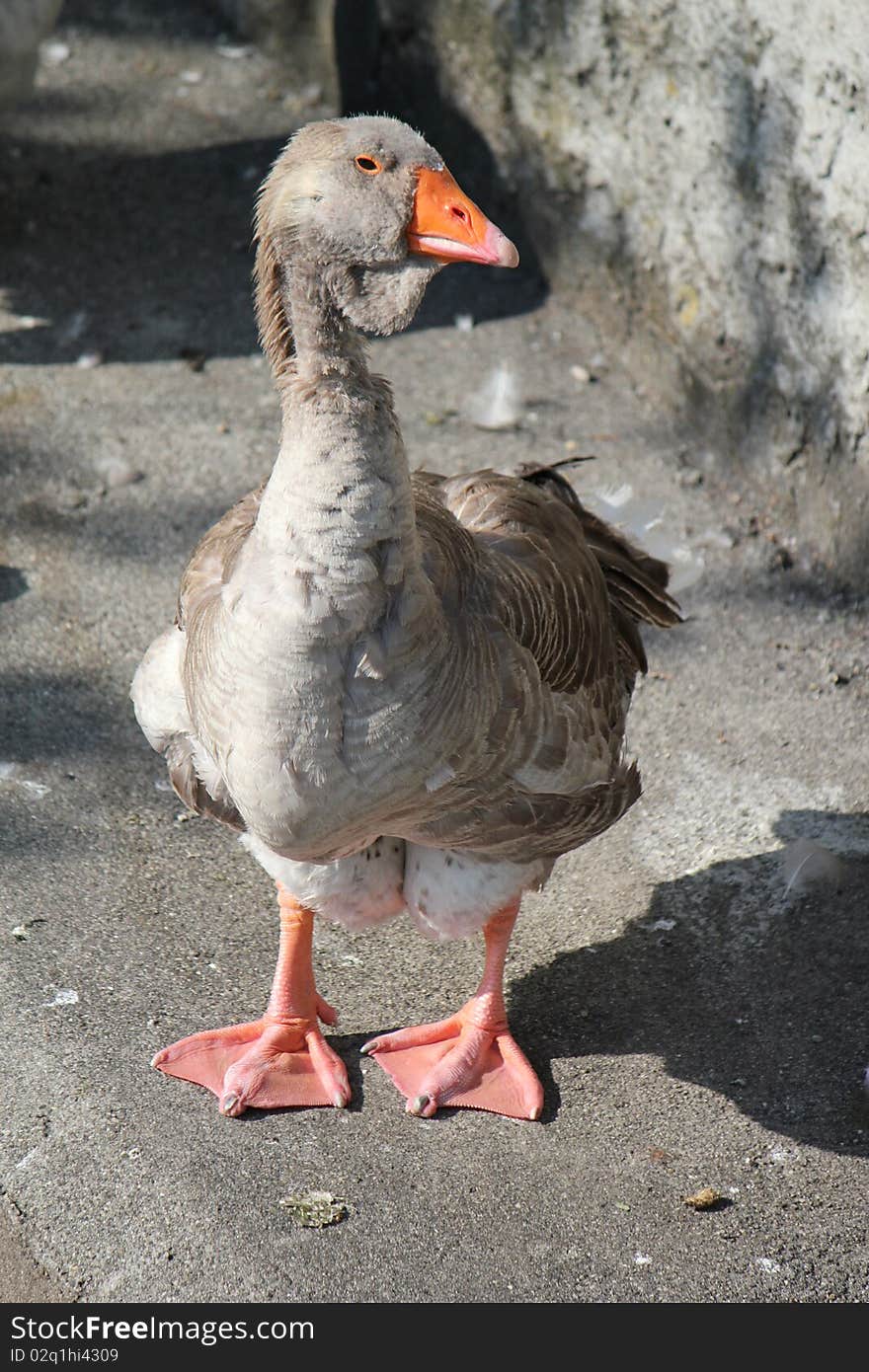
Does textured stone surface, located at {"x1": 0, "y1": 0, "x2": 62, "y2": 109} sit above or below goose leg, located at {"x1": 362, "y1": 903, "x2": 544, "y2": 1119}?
above

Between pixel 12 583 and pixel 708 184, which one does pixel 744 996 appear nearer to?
pixel 12 583

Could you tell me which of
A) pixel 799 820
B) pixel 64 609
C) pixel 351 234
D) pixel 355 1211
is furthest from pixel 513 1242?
pixel 64 609

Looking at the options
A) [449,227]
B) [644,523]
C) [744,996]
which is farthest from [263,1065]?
[449,227]

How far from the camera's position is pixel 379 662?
8.37ft

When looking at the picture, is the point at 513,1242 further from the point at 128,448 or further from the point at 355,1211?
the point at 128,448

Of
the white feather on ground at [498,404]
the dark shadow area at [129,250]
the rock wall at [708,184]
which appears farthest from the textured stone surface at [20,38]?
the white feather on ground at [498,404]

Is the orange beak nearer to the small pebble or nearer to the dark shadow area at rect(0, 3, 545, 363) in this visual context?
the dark shadow area at rect(0, 3, 545, 363)

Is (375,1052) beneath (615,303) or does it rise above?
beneath

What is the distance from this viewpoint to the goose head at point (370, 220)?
2.33 metres

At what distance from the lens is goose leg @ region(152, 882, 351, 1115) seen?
3.31m

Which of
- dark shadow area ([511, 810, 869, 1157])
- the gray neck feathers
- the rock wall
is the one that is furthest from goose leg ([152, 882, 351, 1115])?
the rock wall

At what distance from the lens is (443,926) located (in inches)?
133

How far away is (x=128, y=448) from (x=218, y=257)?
61.0 inches

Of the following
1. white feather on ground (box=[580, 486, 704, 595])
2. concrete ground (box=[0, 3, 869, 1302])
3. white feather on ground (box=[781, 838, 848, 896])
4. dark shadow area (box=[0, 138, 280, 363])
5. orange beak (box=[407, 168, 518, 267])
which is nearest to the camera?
orange beak (box=[407, 168, 518, 267])
